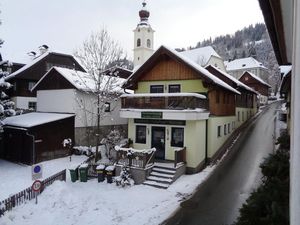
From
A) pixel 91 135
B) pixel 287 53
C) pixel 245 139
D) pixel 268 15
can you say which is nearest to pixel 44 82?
pixel 91 135

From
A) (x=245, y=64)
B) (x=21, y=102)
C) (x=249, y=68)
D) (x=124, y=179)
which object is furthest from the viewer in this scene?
(x=245, y=64)

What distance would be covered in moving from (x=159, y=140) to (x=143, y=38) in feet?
158

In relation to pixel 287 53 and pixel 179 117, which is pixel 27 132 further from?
pixel 287 53

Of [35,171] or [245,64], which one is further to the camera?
[245,64]

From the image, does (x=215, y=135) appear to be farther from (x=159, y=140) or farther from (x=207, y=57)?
(x=207, y=57)

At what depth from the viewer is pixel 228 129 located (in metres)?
27.5

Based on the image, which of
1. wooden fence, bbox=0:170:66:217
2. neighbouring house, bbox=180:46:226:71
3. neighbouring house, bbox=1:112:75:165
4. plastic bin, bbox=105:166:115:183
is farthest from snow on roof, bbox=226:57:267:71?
wooden fence, bbox=0:170:66:217

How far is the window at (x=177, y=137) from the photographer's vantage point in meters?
19.7

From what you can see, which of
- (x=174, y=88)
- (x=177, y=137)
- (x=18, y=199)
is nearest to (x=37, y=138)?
(x=18, y=199)

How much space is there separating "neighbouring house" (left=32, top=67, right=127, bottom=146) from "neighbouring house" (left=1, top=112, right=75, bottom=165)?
1100 millimetres

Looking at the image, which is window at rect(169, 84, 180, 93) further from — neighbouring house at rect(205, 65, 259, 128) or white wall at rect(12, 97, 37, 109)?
white wall at rect(12, 97, 37, 109)

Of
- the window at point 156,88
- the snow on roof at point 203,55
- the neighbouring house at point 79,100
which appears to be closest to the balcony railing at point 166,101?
the window at point 156,88

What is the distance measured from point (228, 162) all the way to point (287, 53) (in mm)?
14644

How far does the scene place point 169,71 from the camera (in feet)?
73.8
